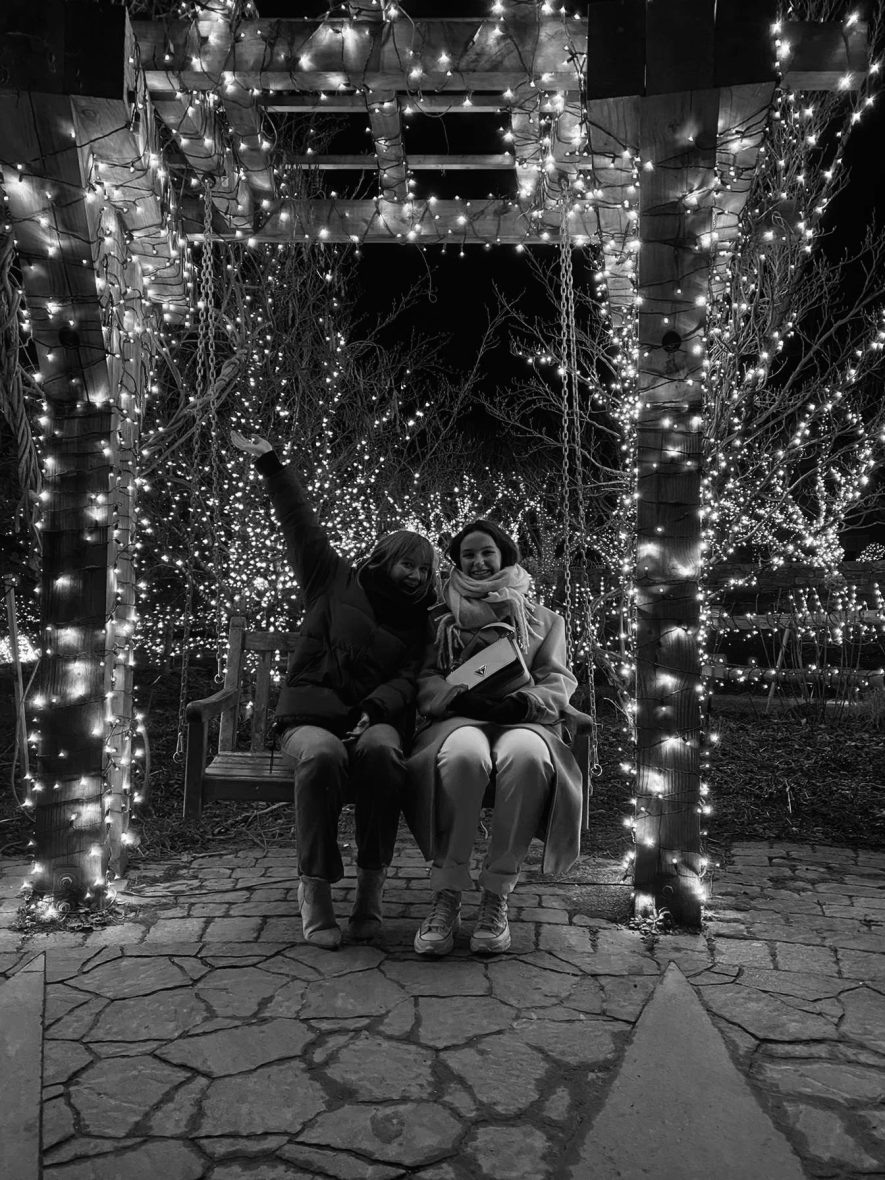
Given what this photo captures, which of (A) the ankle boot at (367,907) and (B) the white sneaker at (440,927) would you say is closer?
(B) the white sneaker at (440,927)

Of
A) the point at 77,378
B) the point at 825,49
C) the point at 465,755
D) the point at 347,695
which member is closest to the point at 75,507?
the point at 77,378

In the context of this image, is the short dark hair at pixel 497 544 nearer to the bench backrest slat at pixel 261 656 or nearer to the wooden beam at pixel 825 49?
the bench backrest slat at pixel 261 656

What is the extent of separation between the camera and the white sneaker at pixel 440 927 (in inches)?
112

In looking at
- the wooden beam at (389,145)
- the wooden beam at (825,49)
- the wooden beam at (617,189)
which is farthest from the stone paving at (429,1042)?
the wooden beam at (389,145)

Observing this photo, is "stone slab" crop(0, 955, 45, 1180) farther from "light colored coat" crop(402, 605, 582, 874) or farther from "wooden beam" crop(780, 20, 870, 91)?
"wooden beam" crop(780, 20, 870, 91)

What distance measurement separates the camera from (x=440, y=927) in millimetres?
2861

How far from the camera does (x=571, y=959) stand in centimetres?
285

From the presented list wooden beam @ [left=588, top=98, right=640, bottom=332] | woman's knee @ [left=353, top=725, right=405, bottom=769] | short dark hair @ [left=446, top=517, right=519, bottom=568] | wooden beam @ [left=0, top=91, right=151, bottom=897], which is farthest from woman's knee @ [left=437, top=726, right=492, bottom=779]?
wooden beam @ [left=588, top=98, right=640, bottom=332]

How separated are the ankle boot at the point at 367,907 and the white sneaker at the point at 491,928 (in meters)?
0.34

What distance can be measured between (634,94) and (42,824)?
3.39 meters

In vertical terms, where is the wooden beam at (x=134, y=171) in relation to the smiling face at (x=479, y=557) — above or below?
above

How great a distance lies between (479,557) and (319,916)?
146cm

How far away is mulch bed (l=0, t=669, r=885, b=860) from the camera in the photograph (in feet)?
14.7

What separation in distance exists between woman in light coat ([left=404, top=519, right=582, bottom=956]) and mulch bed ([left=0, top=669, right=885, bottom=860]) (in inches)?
53.4
